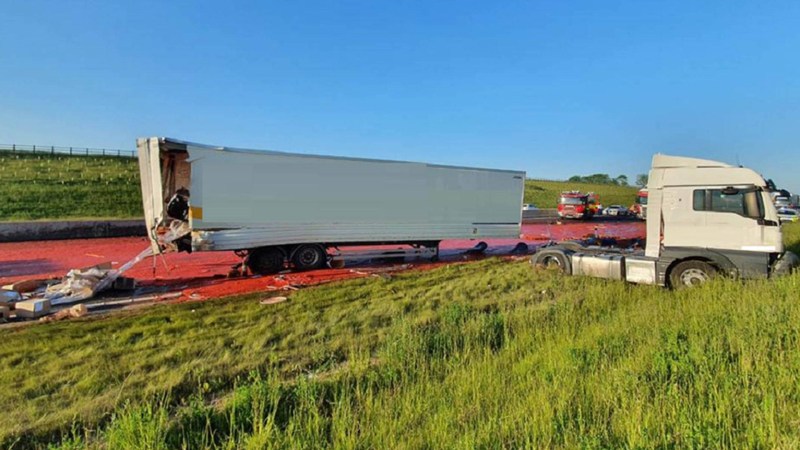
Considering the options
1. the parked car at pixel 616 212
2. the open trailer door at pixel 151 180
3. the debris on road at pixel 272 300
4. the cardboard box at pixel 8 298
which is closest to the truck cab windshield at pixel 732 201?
the debris on road at pixel 272 300

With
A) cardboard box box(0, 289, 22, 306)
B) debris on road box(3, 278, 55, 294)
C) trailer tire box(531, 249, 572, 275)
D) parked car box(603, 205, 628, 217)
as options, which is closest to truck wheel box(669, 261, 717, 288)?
trailer tire box(531, 249, 572, 275)

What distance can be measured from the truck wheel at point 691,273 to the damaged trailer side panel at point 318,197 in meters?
7.29

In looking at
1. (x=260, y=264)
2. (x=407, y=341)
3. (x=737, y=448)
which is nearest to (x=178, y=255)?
(x=260, y=264)

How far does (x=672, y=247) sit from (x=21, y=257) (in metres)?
18.7

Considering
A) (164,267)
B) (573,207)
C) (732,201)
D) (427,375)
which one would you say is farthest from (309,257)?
(573,207)

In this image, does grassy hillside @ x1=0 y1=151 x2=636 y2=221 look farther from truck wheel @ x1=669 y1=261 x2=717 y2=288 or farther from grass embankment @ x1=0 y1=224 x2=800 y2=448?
truck wheel @ x1=669 y1=261 x2=717 y2=288

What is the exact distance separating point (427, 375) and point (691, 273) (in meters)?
7.24

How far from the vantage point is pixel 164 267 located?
12.3m

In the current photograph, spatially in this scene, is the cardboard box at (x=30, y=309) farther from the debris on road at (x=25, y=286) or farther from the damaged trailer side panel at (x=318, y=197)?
the damaged trailer side panel at (x=318, y=197)

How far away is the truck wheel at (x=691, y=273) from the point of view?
8.38 m

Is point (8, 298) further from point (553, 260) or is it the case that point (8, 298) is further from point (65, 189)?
point (65, 189)

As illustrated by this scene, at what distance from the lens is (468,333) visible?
5.55 meters

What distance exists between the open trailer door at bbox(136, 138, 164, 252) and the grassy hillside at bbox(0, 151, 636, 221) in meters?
15.6

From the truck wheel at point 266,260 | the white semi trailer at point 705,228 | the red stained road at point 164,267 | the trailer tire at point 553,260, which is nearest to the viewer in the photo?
the white semi trailer at point 705,228
